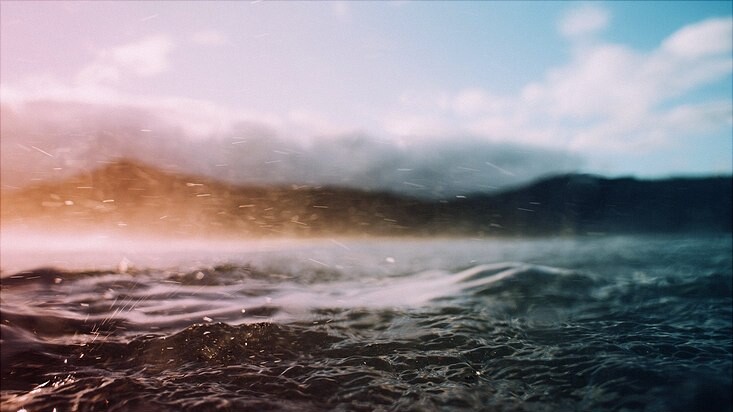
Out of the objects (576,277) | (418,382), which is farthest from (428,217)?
(418,382)

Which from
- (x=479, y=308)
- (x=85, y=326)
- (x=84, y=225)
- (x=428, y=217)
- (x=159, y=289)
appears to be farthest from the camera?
(x=428, y=217)

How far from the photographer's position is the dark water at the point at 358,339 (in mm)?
2217

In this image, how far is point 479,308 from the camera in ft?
13.2

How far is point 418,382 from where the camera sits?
94.0 inches

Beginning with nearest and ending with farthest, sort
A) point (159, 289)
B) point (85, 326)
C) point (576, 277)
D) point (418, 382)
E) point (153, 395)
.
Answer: point (153, 395), point (418, 382), point (85, 326), point (159, 289), point (576, 277)

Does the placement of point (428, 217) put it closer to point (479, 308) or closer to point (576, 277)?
point (576, 277)

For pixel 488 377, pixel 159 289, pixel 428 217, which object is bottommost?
pixel 488 377

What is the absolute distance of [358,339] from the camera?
123 inches

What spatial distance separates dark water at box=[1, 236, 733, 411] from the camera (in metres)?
2.22

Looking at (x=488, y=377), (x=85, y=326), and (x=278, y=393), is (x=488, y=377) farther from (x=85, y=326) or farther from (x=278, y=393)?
(x=85, y=326)

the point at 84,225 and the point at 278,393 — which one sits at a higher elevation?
the point at 84,225

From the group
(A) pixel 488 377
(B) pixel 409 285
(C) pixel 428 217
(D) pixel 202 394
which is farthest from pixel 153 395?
(C) pixel 428 217

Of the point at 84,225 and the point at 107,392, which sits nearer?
the point at 107,392

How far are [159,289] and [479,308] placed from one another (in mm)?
3803
